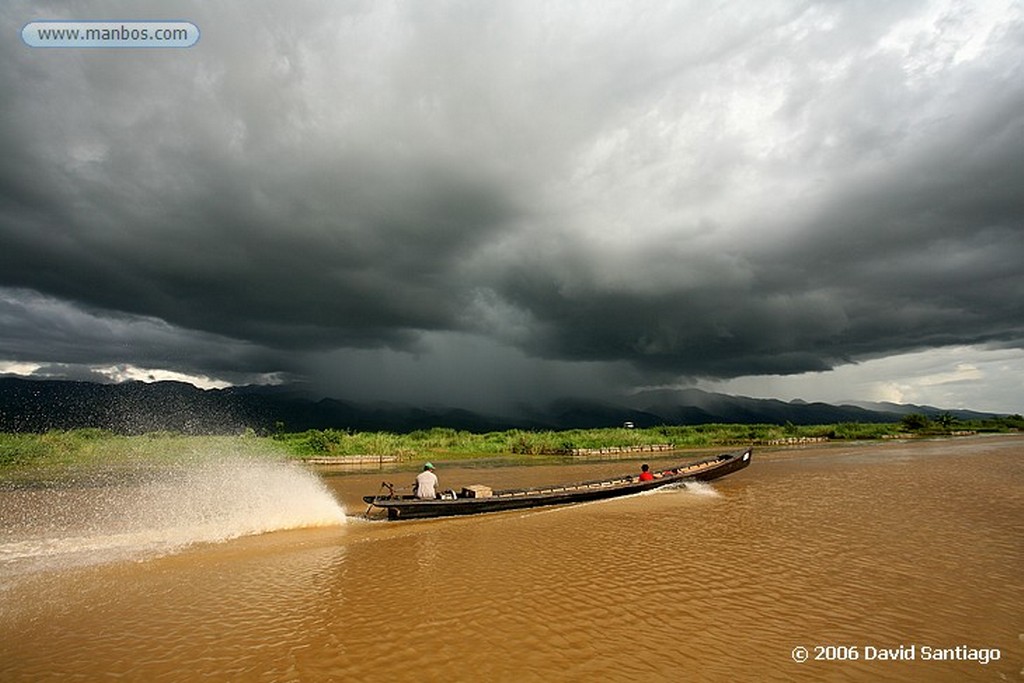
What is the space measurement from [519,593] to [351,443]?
41.0m

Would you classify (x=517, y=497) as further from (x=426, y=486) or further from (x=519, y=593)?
(x=519, y=593)

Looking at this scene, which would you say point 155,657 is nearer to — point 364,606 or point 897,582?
point 364,606

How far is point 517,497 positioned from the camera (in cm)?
1845

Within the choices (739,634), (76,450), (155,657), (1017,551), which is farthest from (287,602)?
(76,450)

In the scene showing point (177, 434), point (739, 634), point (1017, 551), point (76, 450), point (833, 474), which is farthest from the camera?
point (177, 434)

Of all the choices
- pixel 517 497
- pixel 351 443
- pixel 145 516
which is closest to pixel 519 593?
pixel 517 497

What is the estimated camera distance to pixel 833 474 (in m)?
27.9

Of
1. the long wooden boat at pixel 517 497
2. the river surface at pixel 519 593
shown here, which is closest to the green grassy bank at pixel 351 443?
the river surface at pixel 519 593

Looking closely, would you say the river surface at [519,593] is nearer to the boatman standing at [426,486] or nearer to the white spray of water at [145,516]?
the white spray of water at [145,516]

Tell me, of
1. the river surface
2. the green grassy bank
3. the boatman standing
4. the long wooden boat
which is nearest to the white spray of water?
the river surface

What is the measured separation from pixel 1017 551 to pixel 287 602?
55.6ft

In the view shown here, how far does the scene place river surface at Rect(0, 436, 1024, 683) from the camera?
6906mm

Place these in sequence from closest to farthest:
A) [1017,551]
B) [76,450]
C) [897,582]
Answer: [897,582]
[1017,551]
[76,450]

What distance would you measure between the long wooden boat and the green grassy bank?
2669 cm
